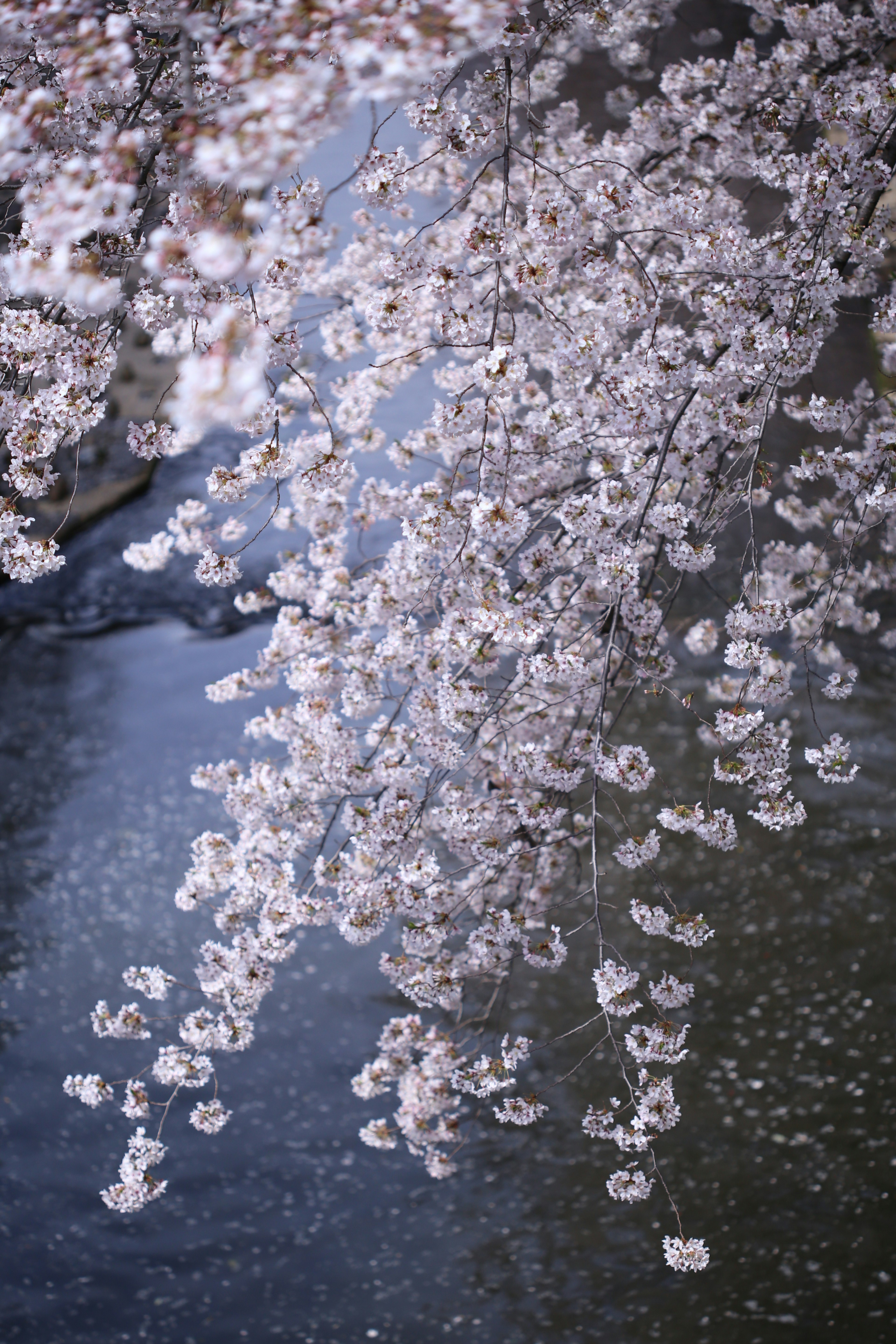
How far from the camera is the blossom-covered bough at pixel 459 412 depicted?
5.10 ft

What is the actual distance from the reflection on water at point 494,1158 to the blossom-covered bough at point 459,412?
0.68m

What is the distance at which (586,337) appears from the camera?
1.89 m

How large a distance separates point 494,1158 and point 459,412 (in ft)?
9.04

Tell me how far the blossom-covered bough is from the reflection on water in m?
0.68

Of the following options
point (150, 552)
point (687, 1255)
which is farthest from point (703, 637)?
point (687, 1255)

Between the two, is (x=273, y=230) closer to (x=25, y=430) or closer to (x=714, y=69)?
(x=25, y=430)

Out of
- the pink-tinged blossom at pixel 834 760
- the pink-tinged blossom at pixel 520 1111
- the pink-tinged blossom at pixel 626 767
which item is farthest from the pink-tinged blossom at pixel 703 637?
the pink-tinged blossom at pixel 520 1111

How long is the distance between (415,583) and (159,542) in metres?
0.95

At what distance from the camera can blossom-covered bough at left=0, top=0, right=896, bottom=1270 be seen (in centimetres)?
155

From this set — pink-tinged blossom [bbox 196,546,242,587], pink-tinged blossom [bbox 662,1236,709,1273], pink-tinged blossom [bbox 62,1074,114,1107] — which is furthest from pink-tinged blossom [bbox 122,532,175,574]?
pink-tinged blossom [bbox 662,1236,709,1273]

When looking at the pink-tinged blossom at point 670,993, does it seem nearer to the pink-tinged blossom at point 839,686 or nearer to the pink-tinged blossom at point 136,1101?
the pink-tinged blossom at point 839,686

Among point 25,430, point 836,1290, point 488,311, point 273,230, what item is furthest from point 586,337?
point 836,1290

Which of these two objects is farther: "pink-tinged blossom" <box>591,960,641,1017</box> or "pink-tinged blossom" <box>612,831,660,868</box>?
"pink-tinged blossom" <box>612,831,660,868</box>

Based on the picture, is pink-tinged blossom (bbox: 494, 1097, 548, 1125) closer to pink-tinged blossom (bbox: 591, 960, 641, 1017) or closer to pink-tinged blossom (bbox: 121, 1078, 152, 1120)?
pink-tinged blossom (bbox: 591, 960, 641, 1017)
